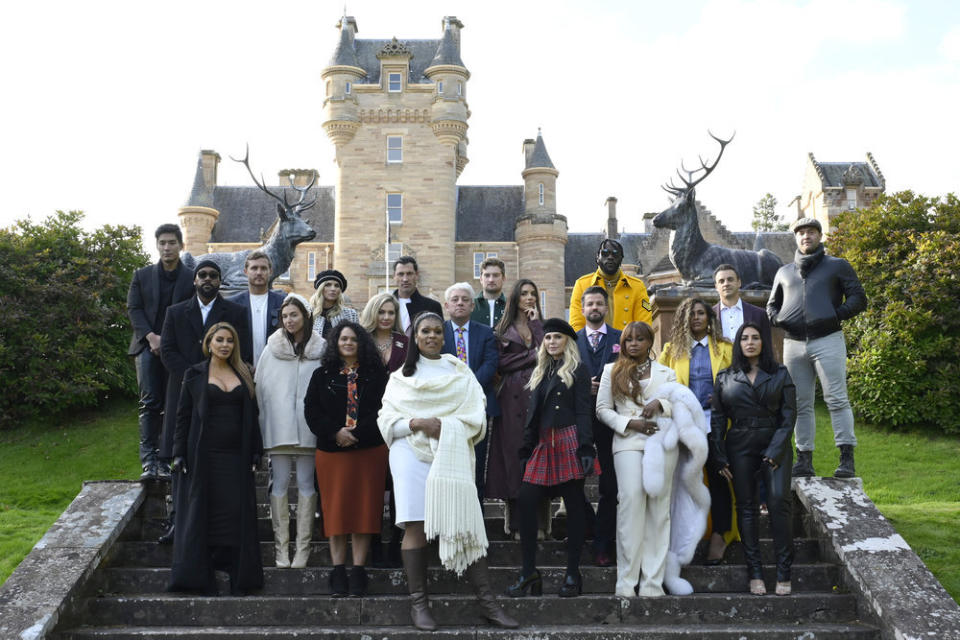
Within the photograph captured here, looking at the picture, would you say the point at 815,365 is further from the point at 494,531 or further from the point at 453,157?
the point at 453,157

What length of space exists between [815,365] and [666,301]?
10.7 ft

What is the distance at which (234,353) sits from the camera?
643cm

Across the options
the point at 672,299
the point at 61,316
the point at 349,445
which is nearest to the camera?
the point at 349,445

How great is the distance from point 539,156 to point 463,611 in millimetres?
38435

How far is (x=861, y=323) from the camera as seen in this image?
18.2 m

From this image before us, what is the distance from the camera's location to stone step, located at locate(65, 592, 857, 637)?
5855mm

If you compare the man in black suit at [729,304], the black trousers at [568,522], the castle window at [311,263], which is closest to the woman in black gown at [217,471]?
the black trousers at [568,522]

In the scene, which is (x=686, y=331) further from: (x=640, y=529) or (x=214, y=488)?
(x=214, y=488)

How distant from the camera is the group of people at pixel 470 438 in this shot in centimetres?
592

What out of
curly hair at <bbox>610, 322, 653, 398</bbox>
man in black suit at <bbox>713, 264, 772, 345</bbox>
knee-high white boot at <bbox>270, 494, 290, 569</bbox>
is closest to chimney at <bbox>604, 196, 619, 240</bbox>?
man in black suit at <bbox>713, 264, 772, 345</bbox>

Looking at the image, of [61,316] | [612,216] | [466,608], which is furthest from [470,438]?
[612,216]

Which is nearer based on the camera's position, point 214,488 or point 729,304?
point 214,488

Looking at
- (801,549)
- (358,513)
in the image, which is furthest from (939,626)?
(358,513)

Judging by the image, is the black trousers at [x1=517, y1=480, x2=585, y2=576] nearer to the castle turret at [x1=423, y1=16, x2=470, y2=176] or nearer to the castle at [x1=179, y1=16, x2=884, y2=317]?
the castle at [x1=179, y1=16, x2=884, y2=317]
